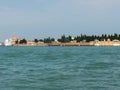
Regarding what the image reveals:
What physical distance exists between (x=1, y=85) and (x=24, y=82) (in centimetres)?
→ 187

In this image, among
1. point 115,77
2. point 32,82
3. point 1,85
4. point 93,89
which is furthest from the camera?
point 115,77

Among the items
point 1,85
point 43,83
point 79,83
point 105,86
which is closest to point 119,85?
point 105,86

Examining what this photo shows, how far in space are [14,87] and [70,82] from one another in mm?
3500

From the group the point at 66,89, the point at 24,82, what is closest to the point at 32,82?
the point at 24,82

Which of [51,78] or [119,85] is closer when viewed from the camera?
[119,85]

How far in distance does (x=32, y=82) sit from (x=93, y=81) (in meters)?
3.48

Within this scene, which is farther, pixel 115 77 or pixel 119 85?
pixel 115 77

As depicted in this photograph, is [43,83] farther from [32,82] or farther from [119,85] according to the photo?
[119,85]

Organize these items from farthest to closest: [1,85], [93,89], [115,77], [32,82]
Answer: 1. [115,77]
2. [32,82]
3. [1,85]
4. [93,89]

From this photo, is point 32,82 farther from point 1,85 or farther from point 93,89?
point 93,89

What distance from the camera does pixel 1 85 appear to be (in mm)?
23875

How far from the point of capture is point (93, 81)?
84.3 feet

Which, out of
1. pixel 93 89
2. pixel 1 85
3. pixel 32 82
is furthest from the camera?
pixel 32 82

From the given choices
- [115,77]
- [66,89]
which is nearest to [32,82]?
[66,89]
